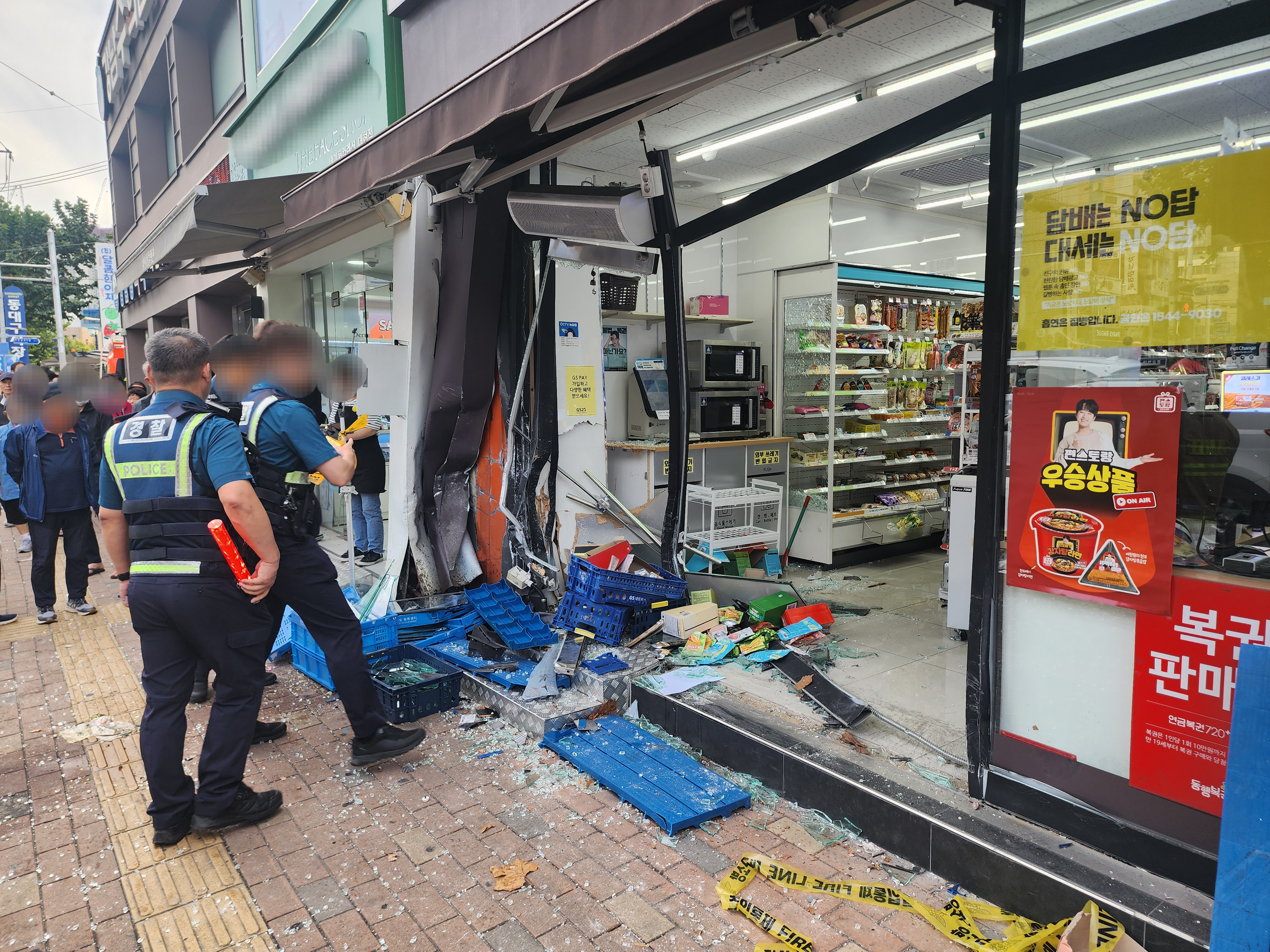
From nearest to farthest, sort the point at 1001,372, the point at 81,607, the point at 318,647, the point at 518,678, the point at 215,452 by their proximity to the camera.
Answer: the point at 1001,372 → the point at 215,452 → the point at 518,678 → the point at 318,647 → the point at 81,607

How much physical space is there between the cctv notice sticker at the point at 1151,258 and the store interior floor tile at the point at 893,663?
6.55 feet

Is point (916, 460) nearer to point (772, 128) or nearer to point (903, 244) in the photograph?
point (903, 244)

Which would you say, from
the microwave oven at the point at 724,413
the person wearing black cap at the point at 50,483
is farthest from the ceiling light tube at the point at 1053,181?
the person wearing black cap at the point at 50,483

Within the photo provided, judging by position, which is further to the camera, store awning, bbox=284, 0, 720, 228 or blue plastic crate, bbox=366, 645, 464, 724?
blue plastic crate, bbox=366, 645, 464, 724

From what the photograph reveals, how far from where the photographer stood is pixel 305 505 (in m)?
3.69

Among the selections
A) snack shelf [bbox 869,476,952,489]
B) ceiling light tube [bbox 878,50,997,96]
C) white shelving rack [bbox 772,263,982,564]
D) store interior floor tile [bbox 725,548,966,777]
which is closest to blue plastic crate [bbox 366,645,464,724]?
store interior floor tile [bbox 725,548,966,777]

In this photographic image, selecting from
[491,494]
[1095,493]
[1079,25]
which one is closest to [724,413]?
[491,494]

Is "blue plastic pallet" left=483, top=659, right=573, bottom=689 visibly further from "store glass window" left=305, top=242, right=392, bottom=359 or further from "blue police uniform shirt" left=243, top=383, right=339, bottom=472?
"store glass window" left=305, top=242, right=392, bottom=359

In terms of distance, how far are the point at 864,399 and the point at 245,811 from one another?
23.2 feet

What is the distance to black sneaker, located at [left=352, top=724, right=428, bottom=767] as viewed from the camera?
3811 millimetres

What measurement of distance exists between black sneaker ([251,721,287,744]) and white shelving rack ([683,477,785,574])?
3341 mm

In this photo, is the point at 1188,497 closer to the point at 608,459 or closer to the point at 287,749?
the point at 287,749

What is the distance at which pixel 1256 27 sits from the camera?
7.56ft

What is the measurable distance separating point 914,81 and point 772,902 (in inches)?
202
